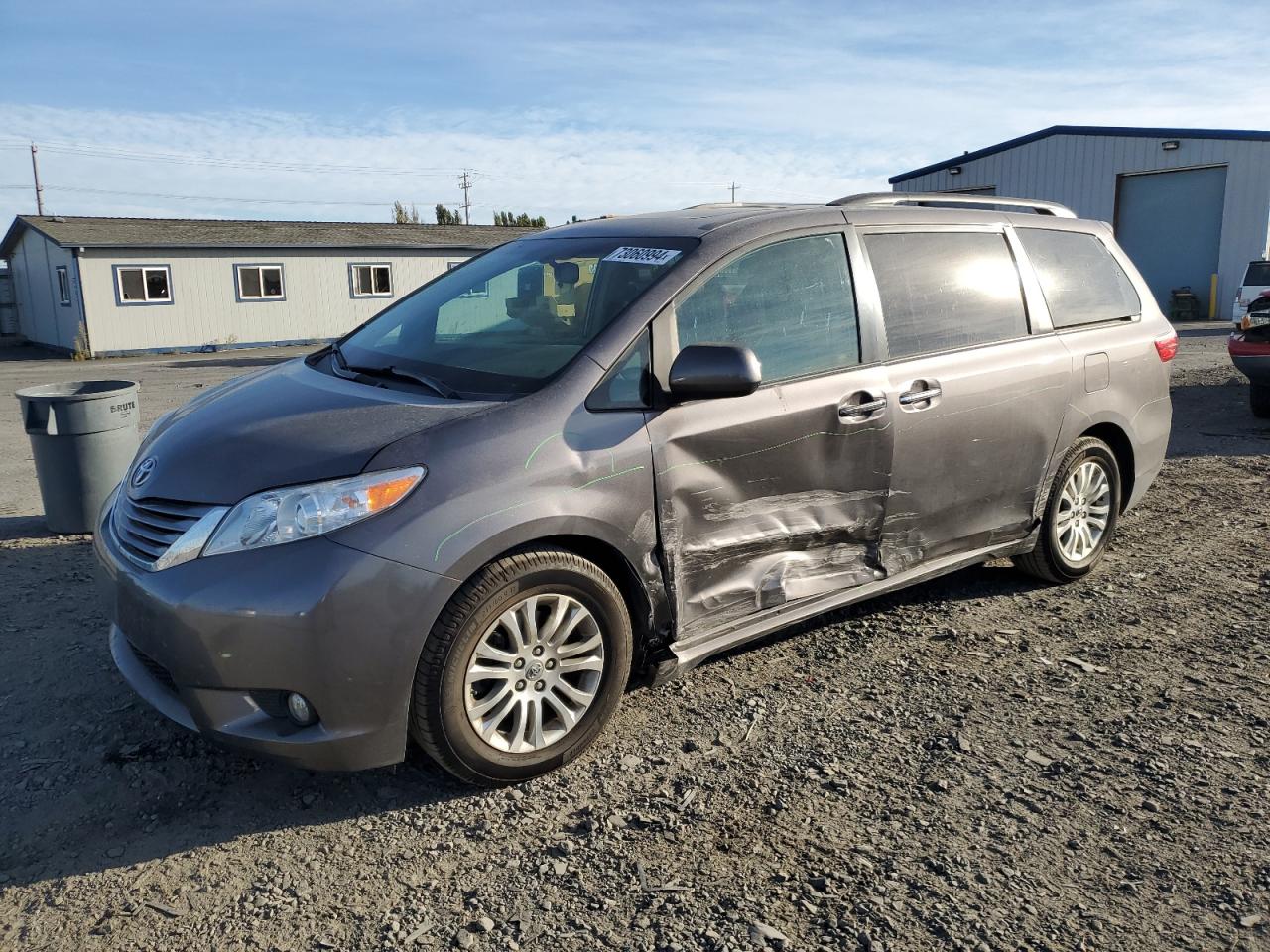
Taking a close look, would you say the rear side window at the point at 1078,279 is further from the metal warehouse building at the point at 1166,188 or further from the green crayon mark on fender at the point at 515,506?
the metal warehouse building at the point at 1166,188

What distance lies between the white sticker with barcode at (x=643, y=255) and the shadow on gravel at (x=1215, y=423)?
6528 mm

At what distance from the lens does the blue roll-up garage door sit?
2705 cm

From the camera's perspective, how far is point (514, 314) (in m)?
4.03

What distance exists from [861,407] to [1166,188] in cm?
2842

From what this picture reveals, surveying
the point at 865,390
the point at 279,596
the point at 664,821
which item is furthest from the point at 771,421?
the point at 279,596

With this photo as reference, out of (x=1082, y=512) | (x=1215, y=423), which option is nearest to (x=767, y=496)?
(x=1082, y=512)

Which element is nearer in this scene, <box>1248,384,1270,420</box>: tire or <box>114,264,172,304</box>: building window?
<box>1248,384,1270,420</box>: tire

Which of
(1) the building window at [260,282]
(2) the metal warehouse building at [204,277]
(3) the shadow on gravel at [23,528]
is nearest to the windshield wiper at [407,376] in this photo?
(3) the shadow on gravel at [23,528]

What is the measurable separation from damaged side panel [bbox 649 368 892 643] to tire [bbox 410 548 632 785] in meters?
0.35

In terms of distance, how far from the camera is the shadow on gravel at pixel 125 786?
3.06 metres

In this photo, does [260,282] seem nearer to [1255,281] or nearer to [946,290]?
[1255,281]

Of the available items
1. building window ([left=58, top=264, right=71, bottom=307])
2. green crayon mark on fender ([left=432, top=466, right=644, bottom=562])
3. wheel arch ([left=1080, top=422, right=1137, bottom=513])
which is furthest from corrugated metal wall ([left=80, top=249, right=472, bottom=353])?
green crayon mark on fender ([left=432, top=466, right=644, bottom=562])

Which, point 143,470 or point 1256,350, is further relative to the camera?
point 1256,350

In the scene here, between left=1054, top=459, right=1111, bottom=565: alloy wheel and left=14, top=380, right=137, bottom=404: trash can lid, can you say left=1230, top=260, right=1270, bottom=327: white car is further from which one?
left=14, top=380, right=137, bottom=404: trash can lid
